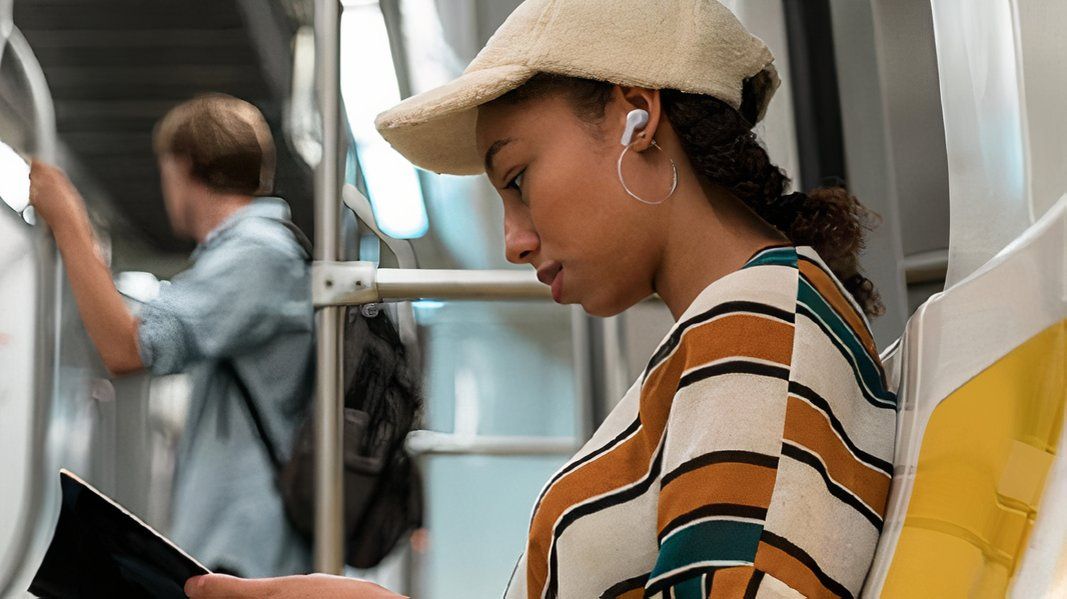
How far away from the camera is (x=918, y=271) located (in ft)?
4.54

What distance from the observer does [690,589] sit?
0.64 m

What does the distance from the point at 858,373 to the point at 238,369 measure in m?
0.83

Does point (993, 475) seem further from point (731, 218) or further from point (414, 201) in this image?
point (414, 201)

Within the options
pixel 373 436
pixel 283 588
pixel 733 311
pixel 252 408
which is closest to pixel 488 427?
pixel 373 436

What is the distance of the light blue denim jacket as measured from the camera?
1.33 metres

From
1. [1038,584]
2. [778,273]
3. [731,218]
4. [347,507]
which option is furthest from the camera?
[347,507]

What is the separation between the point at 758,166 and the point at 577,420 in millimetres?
627

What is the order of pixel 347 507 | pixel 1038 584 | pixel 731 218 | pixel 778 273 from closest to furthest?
pixel 1038 584
pixel 778 273
pixel 731 218
pixel 347 507

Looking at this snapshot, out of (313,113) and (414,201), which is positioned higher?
(313,113)

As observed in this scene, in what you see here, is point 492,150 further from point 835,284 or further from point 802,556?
point 802,556

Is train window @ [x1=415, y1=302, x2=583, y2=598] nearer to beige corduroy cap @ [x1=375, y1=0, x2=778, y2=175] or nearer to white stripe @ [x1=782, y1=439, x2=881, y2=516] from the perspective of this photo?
beige corduroy cap @ [x1=375, y1=0, x2=778, y2=175]

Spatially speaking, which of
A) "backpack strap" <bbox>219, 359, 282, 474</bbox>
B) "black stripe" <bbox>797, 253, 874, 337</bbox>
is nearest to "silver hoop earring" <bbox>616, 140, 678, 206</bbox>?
"black stripe" <bbox>797, 253, 874, 337</bbox>

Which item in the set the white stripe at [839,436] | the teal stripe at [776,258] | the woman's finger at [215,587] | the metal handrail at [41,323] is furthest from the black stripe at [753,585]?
the metal handrail at [41,323]

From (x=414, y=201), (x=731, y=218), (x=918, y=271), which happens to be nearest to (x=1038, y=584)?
(x=731, y=218)
